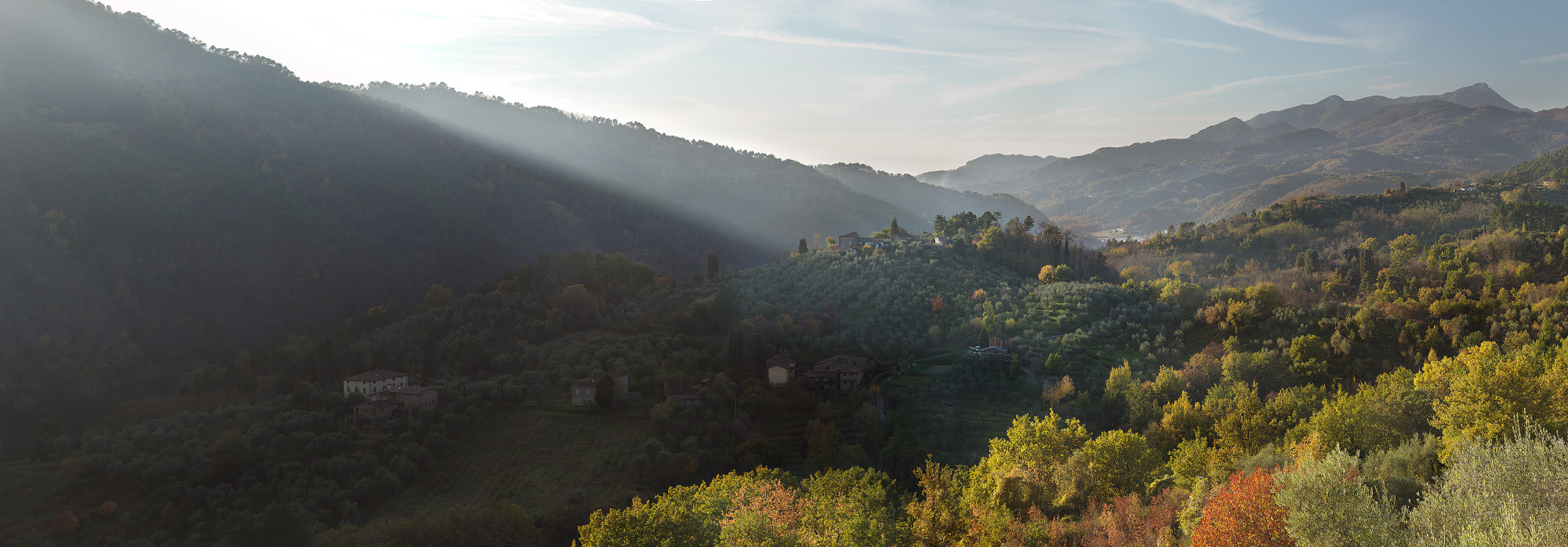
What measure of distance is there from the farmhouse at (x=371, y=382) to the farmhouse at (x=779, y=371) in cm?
2923

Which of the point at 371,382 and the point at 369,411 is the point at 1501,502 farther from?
the point at 371,382

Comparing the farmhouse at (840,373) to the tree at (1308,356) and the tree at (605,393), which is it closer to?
the tree at (605,393)

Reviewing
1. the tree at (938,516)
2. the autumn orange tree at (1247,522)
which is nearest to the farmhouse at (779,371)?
the tree at (938,516)

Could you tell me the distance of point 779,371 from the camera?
56.3m

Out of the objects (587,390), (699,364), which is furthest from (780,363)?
(587,390)

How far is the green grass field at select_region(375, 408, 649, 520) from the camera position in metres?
42.4

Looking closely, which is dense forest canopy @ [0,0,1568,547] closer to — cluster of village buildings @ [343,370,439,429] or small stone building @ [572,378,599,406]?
small stone building @ [572,378,599,406]

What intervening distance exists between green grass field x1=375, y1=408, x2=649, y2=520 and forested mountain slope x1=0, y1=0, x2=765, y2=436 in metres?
43.5

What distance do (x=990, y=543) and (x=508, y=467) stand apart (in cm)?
3418

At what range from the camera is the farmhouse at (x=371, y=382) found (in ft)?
183

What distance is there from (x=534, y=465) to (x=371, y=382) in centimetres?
1912

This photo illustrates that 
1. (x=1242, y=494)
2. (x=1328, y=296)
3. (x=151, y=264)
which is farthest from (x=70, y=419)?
(x=1328, y=296)

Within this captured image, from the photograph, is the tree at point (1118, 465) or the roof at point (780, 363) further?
the roof at point (780, 363)

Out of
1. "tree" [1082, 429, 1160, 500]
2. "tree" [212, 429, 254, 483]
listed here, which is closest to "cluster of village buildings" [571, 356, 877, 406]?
"tree" [212, 429, 254, 483]
